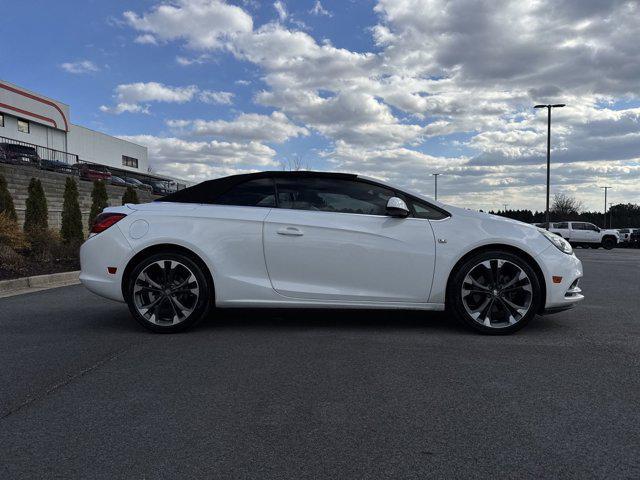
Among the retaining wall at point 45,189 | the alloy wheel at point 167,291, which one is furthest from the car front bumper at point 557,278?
the retaining wall at point 45,189

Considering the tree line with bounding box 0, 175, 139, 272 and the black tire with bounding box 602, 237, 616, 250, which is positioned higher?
the tree line with bounding box 0, 175, 139, 272

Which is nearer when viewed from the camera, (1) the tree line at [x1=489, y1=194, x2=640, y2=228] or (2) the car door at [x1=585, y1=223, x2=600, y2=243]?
(2) the car door at [x1=585, y1=223, x2=600, y2=243]

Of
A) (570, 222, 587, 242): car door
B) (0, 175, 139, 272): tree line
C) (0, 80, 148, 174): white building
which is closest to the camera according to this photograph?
(0, 175, 139, 272): tree line

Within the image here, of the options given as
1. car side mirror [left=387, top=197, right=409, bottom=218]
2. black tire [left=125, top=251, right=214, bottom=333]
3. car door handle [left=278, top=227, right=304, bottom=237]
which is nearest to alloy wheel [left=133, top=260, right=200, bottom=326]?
black tire [left=125, top=251, right=214, bottom=333]

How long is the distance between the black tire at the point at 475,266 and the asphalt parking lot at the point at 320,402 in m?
0.14

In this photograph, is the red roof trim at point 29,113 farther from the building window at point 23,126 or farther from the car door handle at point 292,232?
the car door handle at point 292,232

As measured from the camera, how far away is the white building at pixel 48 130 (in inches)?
1618

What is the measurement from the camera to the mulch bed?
9234 mm

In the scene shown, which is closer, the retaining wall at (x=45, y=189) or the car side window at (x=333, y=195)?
the car side window at (x=333, y=195)

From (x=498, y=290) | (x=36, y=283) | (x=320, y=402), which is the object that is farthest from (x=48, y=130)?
(x=320, y=402)

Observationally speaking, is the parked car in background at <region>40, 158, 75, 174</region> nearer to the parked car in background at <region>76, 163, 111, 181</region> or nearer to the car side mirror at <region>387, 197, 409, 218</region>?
the parked car in background at <region>76, 163, 111, 181</region>

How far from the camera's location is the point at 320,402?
3.15 m

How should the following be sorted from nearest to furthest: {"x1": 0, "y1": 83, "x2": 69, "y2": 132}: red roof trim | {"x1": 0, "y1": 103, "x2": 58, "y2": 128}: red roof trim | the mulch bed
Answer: the mulch bed → {"x1": 0, "y1": 103, "x2": 58, "y2": 128}: red roof trim → {"x1": 0, "y1": 83, "x2": 69, "y2": 132}: red roof trim

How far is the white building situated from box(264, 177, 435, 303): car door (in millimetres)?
36712
